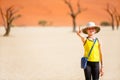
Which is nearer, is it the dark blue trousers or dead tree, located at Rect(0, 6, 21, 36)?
the dark blue trousers

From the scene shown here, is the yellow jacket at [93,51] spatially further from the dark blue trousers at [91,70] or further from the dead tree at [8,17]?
the dead tree at [8,17]

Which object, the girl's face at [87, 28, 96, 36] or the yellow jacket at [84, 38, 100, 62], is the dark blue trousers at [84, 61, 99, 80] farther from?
the girl's face at [87, 28, 96, 36]

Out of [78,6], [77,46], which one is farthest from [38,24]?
[77,46]

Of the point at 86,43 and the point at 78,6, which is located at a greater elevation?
the point at 78,6

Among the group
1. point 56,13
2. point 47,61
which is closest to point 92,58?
point 47,61

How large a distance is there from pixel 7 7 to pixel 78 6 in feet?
25.2

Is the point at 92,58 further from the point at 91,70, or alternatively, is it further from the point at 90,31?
the point at 90,31

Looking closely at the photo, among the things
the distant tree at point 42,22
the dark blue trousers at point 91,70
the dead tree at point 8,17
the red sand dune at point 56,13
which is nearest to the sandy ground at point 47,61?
the dark blue trousers at point 91,70

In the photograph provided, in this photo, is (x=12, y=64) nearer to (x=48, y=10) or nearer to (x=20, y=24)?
(x=20, y=24)

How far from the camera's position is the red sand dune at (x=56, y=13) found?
35059 mm

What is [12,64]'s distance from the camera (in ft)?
49.1

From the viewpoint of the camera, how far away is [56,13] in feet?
149

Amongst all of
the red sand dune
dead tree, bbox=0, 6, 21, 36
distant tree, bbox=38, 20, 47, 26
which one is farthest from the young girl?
distant tree, bbox=38, 20, 47, 26

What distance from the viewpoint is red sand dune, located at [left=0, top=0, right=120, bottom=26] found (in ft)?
115
